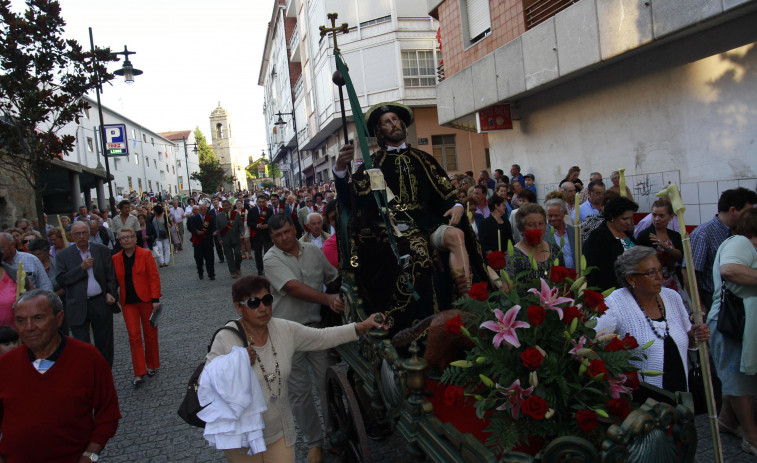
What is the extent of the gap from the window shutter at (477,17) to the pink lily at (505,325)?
1366cm

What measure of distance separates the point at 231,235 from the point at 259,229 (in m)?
1.21

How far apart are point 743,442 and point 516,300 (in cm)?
294

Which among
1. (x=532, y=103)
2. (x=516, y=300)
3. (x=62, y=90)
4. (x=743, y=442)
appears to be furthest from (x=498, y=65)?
(x=516, y=300)

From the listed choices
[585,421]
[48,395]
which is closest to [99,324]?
[48,395]

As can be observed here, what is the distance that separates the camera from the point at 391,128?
15.8 feet

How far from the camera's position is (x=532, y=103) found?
1442 cm

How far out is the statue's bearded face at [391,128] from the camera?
482cm

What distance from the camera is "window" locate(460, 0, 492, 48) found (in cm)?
1492

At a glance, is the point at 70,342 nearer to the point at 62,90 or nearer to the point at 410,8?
the point at 62,90

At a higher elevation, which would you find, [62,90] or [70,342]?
[62,90]

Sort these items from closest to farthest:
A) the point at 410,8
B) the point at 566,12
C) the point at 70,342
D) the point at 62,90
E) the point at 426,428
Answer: the point at 426,428, the point at 70,342, the point at 566,12, the point at 62,90, the point at 410,8

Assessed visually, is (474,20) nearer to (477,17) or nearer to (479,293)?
(477,17)

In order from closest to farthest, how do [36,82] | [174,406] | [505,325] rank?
[505,325], [174,406], [36,82]

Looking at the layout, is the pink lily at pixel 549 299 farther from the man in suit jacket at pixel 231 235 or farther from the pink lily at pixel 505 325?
the man in suit jacket at pixel 231 235
